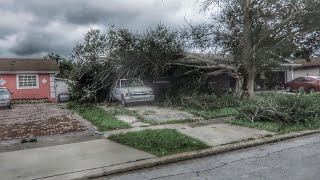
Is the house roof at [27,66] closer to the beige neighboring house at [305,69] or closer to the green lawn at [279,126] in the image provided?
the green lawn at [279,126]

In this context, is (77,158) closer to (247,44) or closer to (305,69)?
(247,44)

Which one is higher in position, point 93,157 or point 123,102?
point 123,102

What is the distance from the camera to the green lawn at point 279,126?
11.5 metres

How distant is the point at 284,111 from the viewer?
12.8 meters

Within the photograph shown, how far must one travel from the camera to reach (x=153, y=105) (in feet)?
64.0

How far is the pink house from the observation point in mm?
27984

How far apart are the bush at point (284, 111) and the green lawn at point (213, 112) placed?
1.31 m

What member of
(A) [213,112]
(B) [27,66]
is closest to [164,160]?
(A) [213,112]

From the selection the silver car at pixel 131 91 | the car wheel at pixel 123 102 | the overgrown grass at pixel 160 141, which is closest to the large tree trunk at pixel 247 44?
the silver car at pixel 131 91

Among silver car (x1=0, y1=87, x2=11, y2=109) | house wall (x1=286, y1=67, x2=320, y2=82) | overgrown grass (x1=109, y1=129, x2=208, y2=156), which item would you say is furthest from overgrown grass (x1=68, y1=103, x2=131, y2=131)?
house wall (x1=286, y1=67, x2=320, y2=82)

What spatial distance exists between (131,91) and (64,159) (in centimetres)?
1169

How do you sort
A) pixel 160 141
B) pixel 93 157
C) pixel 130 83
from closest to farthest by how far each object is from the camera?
pixel 93 157
pixel 160 141
pixel 130 83

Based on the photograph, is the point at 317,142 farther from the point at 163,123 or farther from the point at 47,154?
the point at 47,154

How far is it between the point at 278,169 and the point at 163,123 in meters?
6.68
